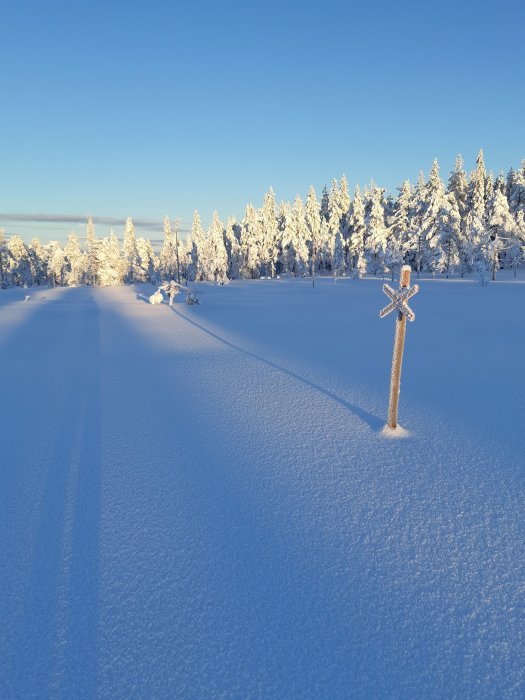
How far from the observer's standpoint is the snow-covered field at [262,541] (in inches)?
107

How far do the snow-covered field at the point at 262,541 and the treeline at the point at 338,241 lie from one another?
1769 inches

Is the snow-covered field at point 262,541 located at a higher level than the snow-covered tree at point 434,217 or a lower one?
lower

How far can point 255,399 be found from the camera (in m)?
8.21

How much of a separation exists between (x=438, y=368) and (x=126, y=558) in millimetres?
8918

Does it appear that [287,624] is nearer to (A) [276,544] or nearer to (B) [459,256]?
(A) [276,544]

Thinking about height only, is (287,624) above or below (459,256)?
below

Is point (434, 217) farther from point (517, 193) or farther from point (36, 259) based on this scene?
point (36, 259)

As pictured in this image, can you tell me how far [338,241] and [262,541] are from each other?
6742 centimetres

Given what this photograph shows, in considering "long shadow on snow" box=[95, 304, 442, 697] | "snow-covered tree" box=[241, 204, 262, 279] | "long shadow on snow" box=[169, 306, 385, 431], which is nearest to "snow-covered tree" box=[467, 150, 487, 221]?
Result: "snow-covered tree" box=[241, 204, 262, 279]

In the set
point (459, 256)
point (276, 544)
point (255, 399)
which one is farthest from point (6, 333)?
point (459, 256)

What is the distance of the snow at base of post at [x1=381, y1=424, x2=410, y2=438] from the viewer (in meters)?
6.27

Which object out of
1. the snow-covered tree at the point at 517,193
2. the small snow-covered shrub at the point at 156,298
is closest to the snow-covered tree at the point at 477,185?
the snow-covered tree at the point at 517,193

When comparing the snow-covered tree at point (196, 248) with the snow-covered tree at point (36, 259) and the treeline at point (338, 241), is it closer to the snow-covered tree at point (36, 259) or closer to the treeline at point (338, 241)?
the treeline at point (338, 241)

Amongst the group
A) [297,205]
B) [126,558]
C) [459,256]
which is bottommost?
[126,558]
